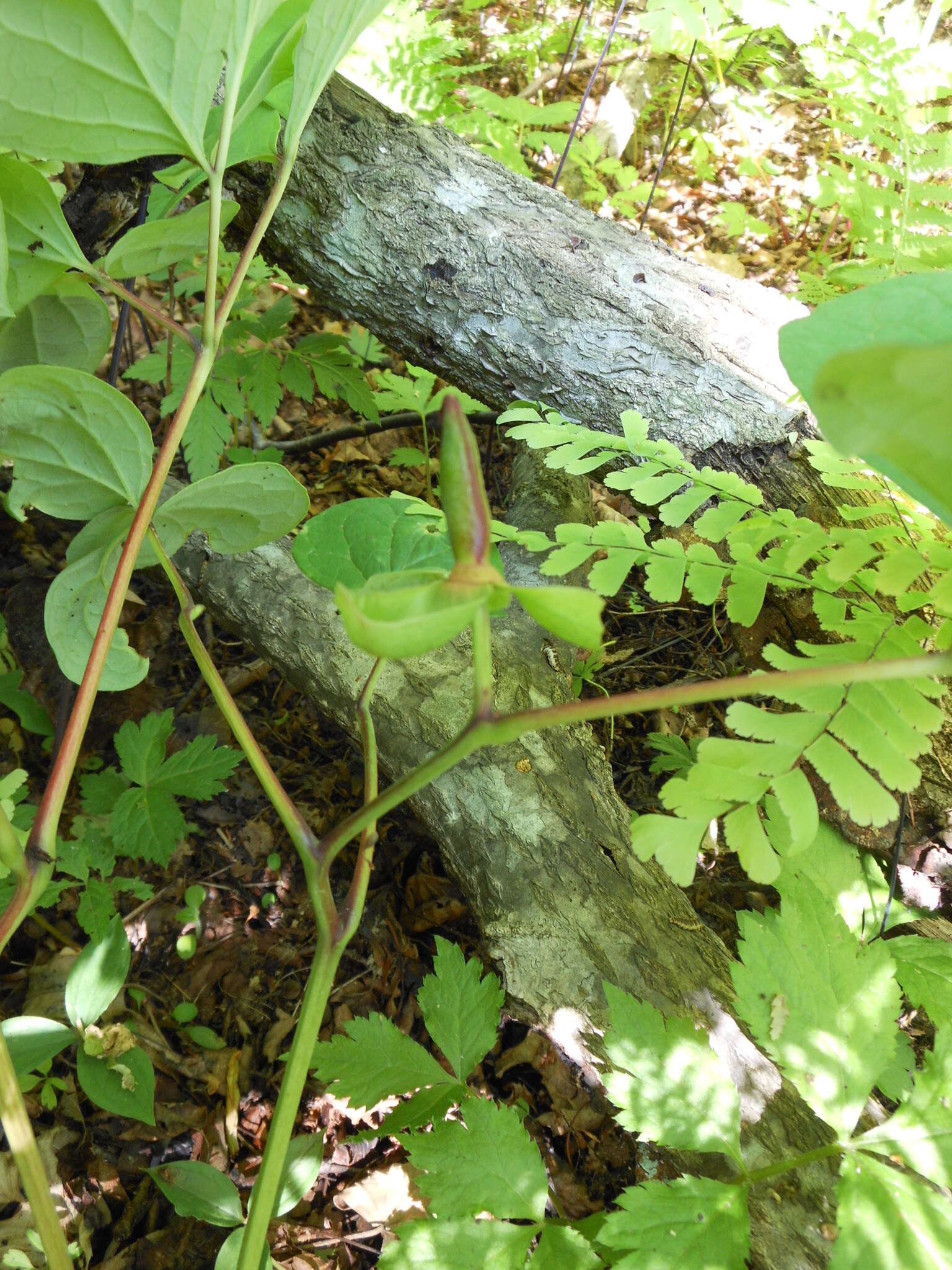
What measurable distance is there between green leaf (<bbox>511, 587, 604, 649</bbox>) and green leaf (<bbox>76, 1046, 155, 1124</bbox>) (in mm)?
1415

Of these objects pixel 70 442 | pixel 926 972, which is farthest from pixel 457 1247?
pixel 70 442

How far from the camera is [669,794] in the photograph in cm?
85

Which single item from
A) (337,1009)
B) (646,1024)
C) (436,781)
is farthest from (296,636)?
(646,1024)

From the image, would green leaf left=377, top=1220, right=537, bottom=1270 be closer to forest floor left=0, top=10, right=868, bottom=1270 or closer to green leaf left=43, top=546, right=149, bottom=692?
forest floor left=0, top=10, right=868, bottom=1270

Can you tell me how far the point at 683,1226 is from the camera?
97cm

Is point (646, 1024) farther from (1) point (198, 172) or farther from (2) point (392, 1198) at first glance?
(1) point (198, 172)

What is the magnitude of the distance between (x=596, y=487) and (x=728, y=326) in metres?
1.05

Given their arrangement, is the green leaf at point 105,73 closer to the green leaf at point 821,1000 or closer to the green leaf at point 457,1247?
the green leaf at point 821,1000

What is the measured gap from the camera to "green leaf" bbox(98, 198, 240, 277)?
3.10ft

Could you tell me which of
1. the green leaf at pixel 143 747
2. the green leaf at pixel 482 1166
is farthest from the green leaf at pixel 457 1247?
the green leaf at pixel 143 747

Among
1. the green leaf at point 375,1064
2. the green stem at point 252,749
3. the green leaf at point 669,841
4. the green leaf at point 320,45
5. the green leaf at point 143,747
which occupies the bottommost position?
the green leaf at point 143,747

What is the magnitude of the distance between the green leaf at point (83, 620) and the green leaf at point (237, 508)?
100mm

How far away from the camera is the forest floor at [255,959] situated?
5.33ft

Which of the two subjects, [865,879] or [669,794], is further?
[865,879]
